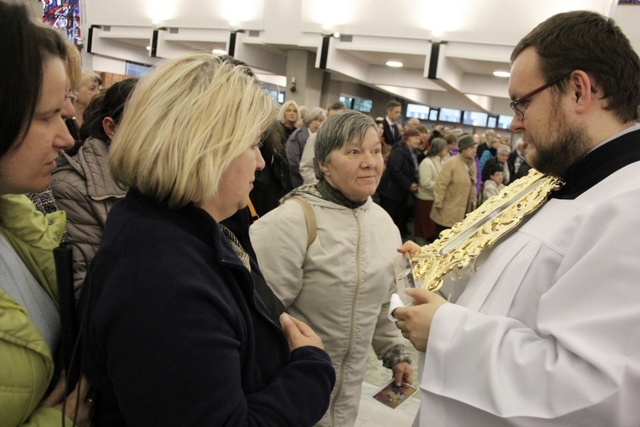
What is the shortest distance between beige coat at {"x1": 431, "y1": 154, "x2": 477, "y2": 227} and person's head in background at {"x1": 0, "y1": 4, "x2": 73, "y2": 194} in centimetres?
553

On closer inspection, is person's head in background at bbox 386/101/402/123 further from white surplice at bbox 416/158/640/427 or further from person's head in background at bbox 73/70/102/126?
white surplice at bbox 416/158/640/427

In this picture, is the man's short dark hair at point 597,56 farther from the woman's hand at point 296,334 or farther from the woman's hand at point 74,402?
the woman's hand at point 74,402

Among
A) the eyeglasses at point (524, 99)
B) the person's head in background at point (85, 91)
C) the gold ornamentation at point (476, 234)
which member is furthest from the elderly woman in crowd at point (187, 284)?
the person's head in background at point (85, 91)

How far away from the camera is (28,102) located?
0.92 m

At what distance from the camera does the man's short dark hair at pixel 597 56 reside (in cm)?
131

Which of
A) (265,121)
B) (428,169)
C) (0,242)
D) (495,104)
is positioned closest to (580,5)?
(428,169)

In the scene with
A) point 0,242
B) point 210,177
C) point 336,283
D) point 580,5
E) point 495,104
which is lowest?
point 336,283

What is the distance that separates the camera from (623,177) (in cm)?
118

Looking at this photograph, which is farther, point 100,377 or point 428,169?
point 428,169

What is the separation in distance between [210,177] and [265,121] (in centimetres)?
22

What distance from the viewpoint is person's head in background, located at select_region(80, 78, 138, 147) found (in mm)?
1771

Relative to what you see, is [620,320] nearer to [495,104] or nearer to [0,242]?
[0,242]

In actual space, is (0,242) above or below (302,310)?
above

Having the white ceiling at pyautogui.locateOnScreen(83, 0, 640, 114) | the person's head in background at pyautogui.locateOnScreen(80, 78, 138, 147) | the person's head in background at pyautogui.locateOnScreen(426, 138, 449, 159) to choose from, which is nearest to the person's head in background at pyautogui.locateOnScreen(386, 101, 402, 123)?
the person's head in background at pyautogui.locateOnScreen(426, 138, 449, 159)
